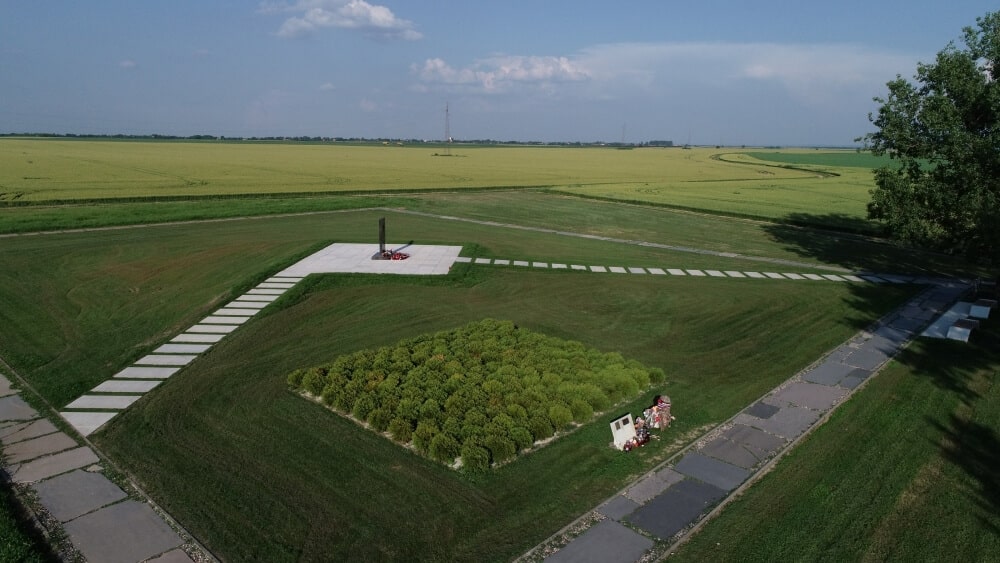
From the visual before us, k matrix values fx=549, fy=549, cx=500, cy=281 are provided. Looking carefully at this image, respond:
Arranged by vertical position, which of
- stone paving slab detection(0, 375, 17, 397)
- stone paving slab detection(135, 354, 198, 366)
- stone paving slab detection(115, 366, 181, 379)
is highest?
stone paving slab detection(135, 354, 198, 366)

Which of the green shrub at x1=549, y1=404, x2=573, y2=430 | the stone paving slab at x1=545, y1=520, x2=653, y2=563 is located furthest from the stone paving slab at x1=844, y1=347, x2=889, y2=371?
the stone paving slab at x1=545, y1=520, x2=653, y2=563

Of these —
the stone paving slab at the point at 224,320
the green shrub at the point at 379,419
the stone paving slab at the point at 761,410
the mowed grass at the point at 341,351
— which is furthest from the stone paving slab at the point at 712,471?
the stone paving slab at the point at 224,320

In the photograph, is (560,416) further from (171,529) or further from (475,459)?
(171,529)

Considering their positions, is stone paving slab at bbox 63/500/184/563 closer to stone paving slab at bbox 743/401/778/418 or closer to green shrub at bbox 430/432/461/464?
green shrub at bbox 430/432/461/464

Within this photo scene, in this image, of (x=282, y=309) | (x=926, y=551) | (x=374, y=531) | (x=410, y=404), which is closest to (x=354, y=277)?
(x=282, y=309)

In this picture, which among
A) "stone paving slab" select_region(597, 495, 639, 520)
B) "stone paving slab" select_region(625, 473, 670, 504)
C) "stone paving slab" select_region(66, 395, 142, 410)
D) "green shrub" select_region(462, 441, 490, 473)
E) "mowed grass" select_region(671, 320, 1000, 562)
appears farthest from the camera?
"stone paving slab" select_region(66, 395, 142, 410)

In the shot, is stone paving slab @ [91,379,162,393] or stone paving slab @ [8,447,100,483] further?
stone paving slab @ [91,379,162,393]

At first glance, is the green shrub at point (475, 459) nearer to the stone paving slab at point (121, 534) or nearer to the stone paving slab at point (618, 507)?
the stone paving slab at point (618, 507)
